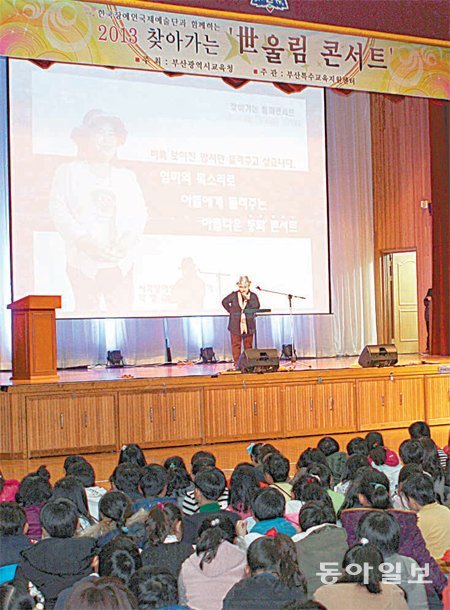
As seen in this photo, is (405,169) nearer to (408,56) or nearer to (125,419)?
(408,56)

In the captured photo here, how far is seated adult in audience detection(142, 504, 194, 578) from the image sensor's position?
104 inches

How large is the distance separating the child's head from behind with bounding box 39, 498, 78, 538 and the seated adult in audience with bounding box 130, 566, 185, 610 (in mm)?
619

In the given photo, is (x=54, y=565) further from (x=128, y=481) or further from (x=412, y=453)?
(x=412, y=453)

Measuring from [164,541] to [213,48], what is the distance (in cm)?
398

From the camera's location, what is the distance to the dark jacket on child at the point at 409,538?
2.70 m

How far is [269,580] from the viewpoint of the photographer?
2.24 m

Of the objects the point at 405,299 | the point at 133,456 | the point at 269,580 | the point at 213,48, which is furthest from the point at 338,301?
the point at 269,580

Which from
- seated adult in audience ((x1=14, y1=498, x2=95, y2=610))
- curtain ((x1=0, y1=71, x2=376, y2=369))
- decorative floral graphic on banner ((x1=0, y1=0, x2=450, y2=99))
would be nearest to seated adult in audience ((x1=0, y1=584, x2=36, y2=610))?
seated adult in audience ((x1=14, y1=498, x2=95, y2=610))

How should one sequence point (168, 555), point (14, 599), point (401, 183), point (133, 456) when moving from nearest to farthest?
point (14, 599)
point (168, 555)
point (133, 456)
point (401, 183)

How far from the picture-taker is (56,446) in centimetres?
657

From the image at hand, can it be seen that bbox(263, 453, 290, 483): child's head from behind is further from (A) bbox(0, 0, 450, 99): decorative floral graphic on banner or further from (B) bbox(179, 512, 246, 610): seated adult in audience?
(A) bbox(0, 0, 450, 99): decorative floral graphic on banner

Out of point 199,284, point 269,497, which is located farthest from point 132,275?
point 269,497

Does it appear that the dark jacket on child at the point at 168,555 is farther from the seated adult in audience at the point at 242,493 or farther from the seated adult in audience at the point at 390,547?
the seated adult in audience at the point at 242,493

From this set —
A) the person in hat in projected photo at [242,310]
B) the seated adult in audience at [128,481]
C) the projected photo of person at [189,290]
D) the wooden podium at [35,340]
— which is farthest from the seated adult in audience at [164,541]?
the projected photo of person at [189,290]
